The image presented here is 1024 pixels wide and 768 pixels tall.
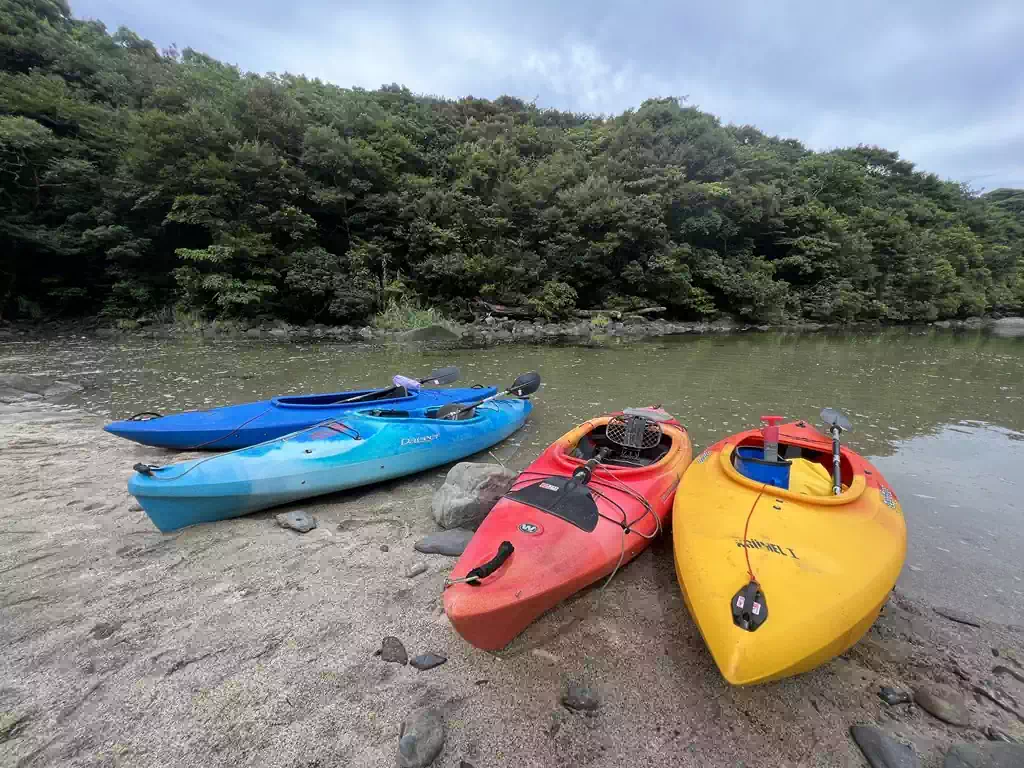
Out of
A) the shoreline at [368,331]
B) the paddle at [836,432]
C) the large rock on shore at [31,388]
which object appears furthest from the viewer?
the shoreline at [368,331]

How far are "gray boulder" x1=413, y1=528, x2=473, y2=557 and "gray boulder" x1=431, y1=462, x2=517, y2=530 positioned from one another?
0.34 ft

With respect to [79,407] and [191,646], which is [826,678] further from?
[79,407]

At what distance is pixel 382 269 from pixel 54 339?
997 cm

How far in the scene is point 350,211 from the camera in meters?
17.4

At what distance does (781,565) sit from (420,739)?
1.57 meters

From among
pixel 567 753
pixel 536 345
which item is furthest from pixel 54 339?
pixel 567 753

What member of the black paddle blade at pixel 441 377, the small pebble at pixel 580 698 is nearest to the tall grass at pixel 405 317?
the black paddle blade at pixel 441 377

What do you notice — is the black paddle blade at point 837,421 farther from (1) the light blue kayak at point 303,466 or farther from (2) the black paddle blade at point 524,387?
(1) the light blue kayak at point 303,466

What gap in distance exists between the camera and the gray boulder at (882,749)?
142 cm

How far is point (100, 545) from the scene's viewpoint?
2.54 metres

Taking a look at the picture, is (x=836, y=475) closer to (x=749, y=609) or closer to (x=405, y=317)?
(x=749, y=609)

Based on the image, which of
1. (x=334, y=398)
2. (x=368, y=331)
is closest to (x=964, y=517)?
(x=334, y=398)

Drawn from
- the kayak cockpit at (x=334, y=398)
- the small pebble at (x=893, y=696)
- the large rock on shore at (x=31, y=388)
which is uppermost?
the kayak cockpit at (x=334, y=398)

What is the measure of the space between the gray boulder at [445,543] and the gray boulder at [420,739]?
1.05 m
